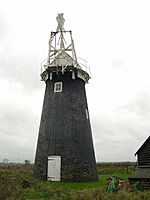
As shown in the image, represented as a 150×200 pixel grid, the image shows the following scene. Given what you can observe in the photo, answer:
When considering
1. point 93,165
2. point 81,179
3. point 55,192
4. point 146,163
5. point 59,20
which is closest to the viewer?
point 55,192

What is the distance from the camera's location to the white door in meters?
21.3

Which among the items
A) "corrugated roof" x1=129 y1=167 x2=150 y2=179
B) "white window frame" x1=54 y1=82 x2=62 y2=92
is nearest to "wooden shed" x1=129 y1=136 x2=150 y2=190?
"corrugated roof" x1=129 y1=167 x2=150 y2=179

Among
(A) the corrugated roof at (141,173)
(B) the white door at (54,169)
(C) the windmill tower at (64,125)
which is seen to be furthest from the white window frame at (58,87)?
(A) the corrugated roof at (141,173)

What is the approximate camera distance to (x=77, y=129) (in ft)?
73.3

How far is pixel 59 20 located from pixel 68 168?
1241 cm

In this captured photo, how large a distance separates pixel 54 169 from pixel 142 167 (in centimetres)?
656

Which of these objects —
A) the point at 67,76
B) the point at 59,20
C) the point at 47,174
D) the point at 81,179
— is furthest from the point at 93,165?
the point at 59,20

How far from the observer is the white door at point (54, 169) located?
69.8ft

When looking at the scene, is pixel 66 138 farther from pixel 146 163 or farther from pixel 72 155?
pixel 146 163

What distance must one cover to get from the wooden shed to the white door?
6019mm

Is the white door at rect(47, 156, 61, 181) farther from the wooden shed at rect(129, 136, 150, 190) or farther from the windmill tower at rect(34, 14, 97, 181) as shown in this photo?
the wooden shed at rect(129, 136, 150, 190)

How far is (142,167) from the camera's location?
57.4 ft

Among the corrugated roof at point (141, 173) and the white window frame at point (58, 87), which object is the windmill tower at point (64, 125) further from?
the corrugated roof at point (141, 173)

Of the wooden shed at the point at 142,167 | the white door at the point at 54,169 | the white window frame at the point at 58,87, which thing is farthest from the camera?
the white window frame at the point at 58,87
